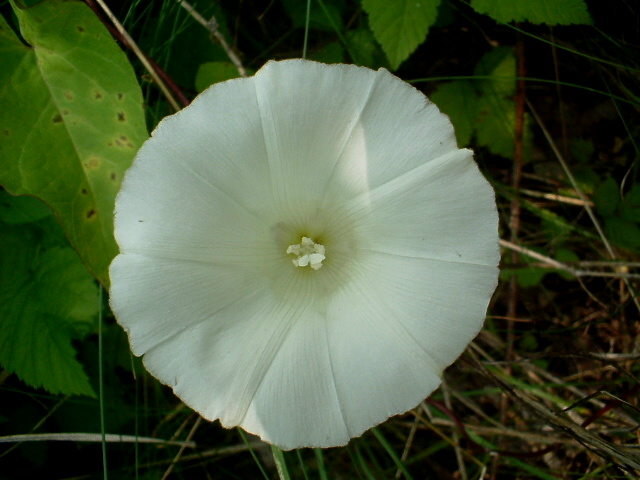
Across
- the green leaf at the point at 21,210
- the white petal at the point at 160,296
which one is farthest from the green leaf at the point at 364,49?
the green leaf at the point at 21,210

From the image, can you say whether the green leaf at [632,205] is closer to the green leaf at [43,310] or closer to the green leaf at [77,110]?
the green leaf at [77,110]

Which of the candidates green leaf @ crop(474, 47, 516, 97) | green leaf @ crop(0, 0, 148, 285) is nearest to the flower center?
green leaf @ crop(0, 0, 148, 285)

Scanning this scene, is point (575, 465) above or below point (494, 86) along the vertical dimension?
Answer: below

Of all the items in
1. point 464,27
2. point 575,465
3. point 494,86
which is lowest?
point 575,465

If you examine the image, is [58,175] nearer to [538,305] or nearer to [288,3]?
[288,3]

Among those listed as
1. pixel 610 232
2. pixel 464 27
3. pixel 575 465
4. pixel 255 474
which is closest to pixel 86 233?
pixel 255 474
